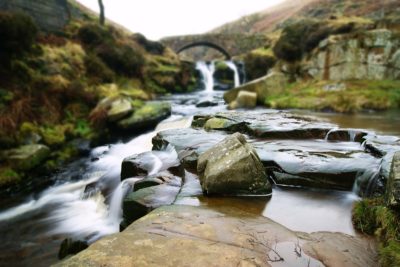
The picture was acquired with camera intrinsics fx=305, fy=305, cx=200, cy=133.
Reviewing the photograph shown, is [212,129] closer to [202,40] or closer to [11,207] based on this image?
[11,207]

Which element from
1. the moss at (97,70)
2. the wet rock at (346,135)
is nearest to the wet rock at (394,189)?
the wet rock at (346,135)

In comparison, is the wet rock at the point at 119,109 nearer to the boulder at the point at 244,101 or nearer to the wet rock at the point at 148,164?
the boulder at the point at 244,101

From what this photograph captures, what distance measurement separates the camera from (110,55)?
1684cm

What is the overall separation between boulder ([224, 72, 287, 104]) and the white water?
744cm

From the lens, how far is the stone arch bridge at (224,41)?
126 feet

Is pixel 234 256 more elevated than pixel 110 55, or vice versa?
pixel 110 55

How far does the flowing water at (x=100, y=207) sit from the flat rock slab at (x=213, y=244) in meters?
0.42

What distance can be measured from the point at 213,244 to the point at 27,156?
292 inches

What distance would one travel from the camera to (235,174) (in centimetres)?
399

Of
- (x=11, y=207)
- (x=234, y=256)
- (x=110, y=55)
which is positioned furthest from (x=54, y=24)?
(x=234, y=256)

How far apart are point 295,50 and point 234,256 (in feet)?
53.8

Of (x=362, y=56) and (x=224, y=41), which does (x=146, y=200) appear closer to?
(x=362, y=56)

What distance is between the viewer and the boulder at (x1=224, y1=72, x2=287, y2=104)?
14.2m

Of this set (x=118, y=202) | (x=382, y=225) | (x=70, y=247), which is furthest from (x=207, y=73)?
(x=382, y=225)
